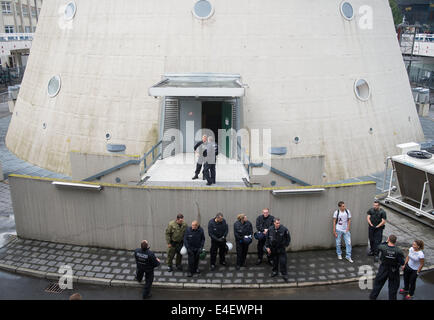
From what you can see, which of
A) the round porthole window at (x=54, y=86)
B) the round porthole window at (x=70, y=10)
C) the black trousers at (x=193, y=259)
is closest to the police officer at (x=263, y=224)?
the black trousers at (x=193, y=259)

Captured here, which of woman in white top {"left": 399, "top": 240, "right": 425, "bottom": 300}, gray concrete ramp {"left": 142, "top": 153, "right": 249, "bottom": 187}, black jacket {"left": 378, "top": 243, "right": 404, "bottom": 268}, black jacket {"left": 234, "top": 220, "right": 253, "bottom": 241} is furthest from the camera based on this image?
gray concrete ramp {"left": 142, "top": 153, "right": 249, "bottom": 187}

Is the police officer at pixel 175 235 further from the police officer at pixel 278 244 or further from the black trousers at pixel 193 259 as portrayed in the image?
the police officer at pixel 278 244

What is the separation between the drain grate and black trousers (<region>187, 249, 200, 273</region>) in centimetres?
307

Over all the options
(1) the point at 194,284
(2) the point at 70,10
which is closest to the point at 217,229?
(1) the point at 194,284

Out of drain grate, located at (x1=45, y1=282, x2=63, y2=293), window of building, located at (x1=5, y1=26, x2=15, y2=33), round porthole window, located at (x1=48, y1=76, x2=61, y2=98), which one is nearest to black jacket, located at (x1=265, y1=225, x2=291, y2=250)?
drain grate, located at (x1=45, y1=282, x2=63, y2=293)

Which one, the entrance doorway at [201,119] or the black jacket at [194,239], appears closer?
the black jacket at [194,239]

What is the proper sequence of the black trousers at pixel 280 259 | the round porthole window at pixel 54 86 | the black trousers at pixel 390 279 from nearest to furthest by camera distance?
1. the black trousers at pixel 390 279
2. the black trousers at pixel 280 259
3. the round porthole window at pixel 54 86

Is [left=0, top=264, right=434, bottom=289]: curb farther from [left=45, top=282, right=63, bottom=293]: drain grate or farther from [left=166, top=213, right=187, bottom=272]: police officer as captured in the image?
[left=166, top=213, right=187, bottom=272]: police officer

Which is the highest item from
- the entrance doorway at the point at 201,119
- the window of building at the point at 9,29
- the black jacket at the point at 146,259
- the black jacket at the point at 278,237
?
the window of building at the point at 9,29

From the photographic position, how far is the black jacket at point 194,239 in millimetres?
9023

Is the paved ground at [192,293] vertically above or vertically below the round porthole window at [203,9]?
below

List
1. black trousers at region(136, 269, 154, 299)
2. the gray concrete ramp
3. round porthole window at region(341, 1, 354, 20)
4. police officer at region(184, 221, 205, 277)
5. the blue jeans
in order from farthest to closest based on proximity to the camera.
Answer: round porthole window at region(341, 1, 354, 20)
the gray concrete ramp
the blue jeans
police officer at region(184, 221, 205, 277)
black trousers at region(136, 269, 154, 299)

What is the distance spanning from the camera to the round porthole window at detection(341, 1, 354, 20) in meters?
16.0

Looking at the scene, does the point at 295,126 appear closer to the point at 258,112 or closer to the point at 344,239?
the point at 258,112
